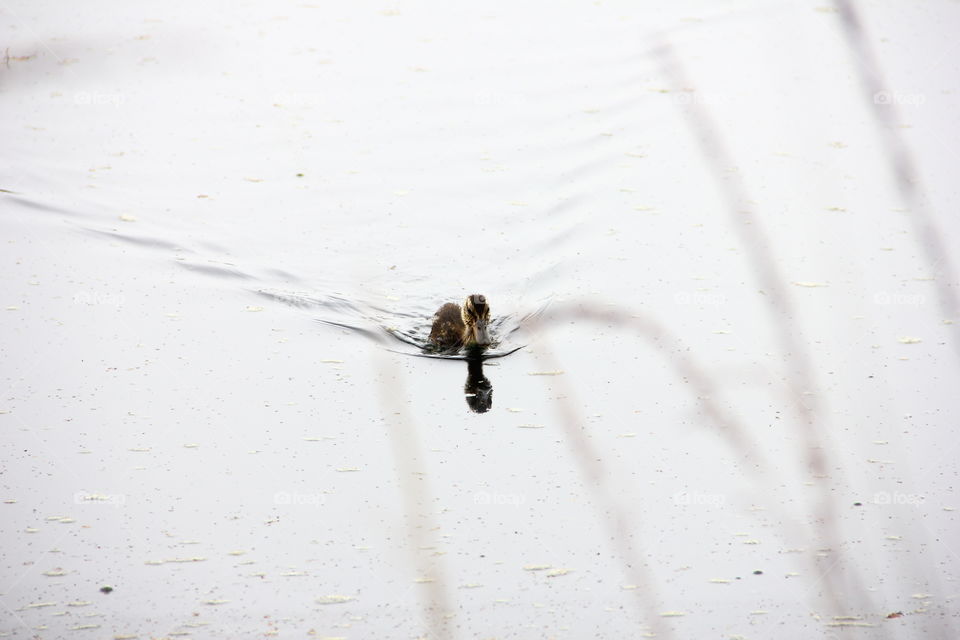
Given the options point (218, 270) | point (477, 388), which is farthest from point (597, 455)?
point (218, 270)

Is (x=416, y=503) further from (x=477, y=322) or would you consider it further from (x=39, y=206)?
(x=39, y=206)

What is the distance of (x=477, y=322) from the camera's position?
25.4 feet

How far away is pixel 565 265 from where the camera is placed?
891cm

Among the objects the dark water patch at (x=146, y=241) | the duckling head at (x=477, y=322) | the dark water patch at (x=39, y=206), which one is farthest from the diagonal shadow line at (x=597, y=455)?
the dark water patch at (x=39, y=206)

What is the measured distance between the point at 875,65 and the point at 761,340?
5759 mm

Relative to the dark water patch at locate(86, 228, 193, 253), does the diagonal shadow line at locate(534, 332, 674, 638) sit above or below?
below

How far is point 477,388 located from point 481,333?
34.7 inches

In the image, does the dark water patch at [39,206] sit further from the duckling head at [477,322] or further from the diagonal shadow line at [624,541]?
the diagonal shadow line at [624,541]

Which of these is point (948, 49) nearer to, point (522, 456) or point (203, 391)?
point (522, 456)

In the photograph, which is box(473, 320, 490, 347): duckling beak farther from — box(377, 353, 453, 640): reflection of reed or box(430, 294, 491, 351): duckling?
box(377, 353, 453, 640): reflection of reed

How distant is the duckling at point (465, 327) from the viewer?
25.4 ft

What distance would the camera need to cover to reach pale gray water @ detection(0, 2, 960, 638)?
460 cm

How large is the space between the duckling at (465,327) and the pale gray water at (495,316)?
1.10ft

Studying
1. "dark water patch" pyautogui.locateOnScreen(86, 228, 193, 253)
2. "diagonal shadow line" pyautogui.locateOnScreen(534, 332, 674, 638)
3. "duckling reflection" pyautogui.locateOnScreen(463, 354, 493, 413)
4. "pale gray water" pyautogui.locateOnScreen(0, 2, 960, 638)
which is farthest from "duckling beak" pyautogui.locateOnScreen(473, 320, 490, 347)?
"dark water patch" pyautogui.locateOnScreen(86, 228, 193, 253)
